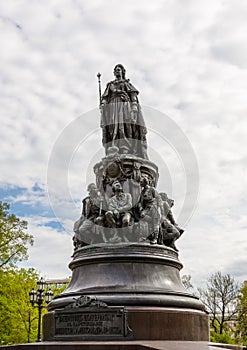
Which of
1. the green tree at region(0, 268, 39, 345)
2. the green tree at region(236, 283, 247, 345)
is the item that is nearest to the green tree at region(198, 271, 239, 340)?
the green tree at region(236, 283, 247, 345)

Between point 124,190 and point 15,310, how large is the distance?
18.9m

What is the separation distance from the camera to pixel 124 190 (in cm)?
1412

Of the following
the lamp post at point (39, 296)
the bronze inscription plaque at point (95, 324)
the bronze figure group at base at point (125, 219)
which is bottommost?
the bronze inscription plaque at point (95, 324)

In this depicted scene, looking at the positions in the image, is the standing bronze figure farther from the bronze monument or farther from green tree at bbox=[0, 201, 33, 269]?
green tree at bbox=[0, 201, 33, 269]

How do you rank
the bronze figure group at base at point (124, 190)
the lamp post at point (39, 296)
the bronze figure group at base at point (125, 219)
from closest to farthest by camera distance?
1. the bronze figure group at base at point (125, 219)
2. the bronze figure group at base at point (124, 190)
3. the lamp post at point (39, 296)

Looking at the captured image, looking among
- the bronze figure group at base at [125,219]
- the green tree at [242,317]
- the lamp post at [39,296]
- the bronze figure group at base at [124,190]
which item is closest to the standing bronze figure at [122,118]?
the bronze figure group at base at [124,190]

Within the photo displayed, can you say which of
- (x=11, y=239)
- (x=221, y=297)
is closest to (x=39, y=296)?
(x=11, y=239)

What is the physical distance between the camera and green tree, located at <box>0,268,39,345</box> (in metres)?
Result: 29.4

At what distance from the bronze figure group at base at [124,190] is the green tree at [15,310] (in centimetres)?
1616

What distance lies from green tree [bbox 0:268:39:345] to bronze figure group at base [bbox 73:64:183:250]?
1616 centimetres

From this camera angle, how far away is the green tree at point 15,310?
29.4m

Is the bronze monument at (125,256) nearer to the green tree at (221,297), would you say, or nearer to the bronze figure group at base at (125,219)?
the bronze figure group at base at (125,219)

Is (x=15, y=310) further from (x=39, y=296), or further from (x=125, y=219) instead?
(x=125, y=219)

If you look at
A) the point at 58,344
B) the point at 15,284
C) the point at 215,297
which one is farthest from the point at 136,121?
the point at 215,297
